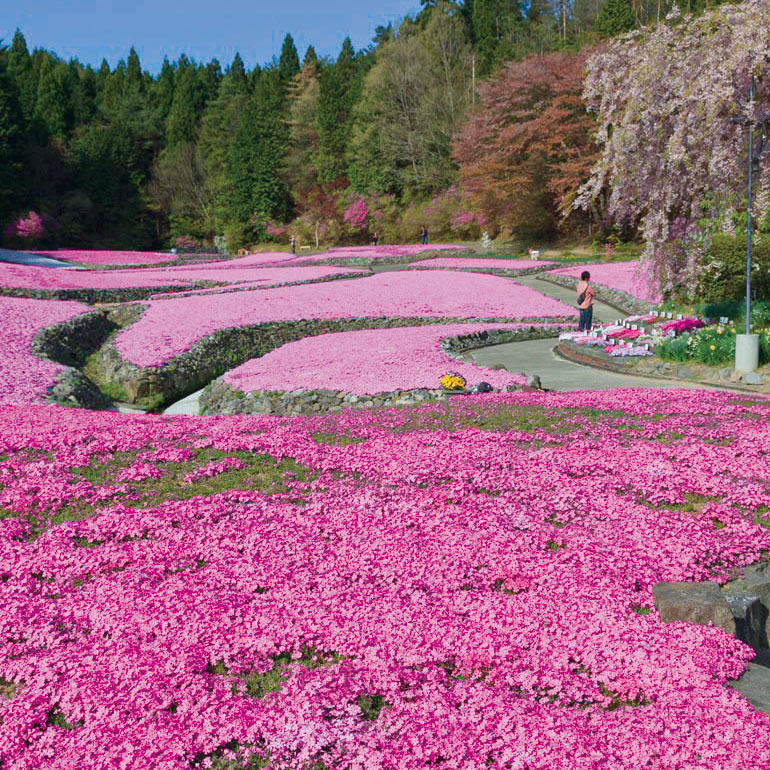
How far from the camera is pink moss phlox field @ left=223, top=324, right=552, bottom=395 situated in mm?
13320

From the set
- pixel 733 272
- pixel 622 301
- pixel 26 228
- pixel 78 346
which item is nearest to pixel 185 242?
pixel 26 228

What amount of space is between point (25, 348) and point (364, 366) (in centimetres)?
886

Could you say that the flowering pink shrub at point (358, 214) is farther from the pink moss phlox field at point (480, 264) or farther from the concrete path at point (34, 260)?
the concrete path at point (34, 260)

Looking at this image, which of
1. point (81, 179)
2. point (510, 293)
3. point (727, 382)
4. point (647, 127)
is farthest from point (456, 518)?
point (81, 179)

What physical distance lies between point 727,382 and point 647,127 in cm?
552

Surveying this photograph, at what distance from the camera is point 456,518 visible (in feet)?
20.0

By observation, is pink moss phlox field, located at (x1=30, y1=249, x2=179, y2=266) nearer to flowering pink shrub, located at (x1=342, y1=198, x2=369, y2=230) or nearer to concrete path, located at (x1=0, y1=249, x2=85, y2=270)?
concrete path, located at (x1=0, y1=249, x2=85, y2=270)

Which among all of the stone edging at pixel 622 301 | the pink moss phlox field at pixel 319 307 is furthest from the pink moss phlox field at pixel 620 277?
the pink moss phlox field at pixel 319 307

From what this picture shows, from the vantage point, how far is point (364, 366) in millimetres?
15070

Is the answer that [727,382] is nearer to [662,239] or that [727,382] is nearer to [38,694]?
[662,239]

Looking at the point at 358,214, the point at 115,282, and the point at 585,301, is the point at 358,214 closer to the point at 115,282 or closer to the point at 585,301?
the point at 115,282

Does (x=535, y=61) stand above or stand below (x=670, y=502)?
above

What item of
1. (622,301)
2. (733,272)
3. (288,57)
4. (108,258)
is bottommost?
(622,301)

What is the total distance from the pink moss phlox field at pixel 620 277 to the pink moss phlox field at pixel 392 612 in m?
13.8
